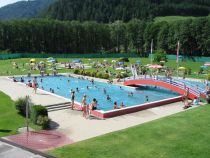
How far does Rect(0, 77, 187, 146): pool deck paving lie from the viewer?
1931 cm

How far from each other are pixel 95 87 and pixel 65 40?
A: 2309 inches

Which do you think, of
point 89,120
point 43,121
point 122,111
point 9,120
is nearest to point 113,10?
point 122,111

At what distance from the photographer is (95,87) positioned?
1574 inches

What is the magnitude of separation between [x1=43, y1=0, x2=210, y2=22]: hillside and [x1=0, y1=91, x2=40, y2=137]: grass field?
153 metres

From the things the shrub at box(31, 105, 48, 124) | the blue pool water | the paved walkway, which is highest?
the paved walkway

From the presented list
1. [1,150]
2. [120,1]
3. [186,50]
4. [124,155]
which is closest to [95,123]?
[124,155]

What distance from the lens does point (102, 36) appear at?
100 meters

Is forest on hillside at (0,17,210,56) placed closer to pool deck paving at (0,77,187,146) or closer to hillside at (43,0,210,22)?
pool deck paving at (0,77,187,146)

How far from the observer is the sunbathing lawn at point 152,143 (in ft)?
51.2

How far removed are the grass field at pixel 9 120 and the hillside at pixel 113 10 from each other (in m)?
153

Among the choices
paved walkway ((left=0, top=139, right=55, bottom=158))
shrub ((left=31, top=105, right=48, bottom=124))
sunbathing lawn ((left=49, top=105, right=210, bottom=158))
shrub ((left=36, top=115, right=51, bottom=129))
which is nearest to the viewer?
paved walkway ((left=0, top=139, right=55, bottom=158))

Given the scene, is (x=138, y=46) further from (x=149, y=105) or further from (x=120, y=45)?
(x=149, y=105)

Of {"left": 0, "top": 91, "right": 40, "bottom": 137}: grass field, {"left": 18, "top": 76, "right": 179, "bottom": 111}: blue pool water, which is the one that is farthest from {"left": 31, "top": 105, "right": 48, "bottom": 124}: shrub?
{"left": 18, "top": 76, "right": 179, "bottom": 111}: blue pool water

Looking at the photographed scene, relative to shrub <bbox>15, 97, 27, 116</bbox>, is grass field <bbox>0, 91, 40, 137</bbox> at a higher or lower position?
lower
